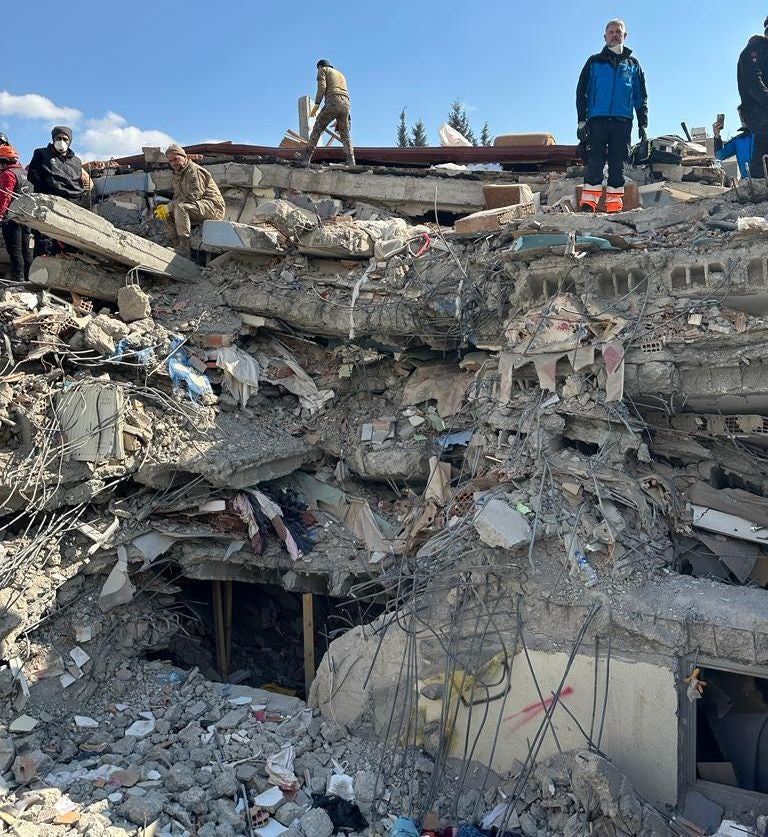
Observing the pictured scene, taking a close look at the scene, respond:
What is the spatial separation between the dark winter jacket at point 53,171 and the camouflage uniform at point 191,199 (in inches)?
48.3

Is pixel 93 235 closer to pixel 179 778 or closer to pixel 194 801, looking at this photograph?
pixel 179 778

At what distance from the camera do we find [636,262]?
6.26m

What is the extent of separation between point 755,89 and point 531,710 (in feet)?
23.4

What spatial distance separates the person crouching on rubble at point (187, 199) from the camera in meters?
8.66

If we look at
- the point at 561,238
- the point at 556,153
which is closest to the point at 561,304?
the point at 561,238

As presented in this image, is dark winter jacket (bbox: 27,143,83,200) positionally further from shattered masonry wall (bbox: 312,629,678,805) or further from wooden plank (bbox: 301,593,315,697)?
shattered masonry wall (bbox: 312,629,678,805)

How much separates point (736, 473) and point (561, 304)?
2238mm

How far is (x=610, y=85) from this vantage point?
321 inches

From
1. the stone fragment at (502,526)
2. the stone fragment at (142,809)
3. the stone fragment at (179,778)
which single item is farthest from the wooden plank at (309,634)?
the stone fragment at (142,809)

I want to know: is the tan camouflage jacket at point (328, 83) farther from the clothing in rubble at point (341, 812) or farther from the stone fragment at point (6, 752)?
the clothing in rubble at point (341, 812)

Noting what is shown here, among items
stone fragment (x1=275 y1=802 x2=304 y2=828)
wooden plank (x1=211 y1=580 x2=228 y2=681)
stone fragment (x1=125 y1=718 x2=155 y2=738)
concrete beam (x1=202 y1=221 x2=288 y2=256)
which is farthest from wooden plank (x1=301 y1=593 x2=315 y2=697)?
concrete beam (x1=202 y1=221 x2=288 y2=256)

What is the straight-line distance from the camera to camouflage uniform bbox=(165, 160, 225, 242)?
28.7 ft

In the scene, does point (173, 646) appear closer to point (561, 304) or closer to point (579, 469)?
point (579, 469)

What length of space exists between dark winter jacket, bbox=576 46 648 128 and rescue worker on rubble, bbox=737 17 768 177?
1.11 m
